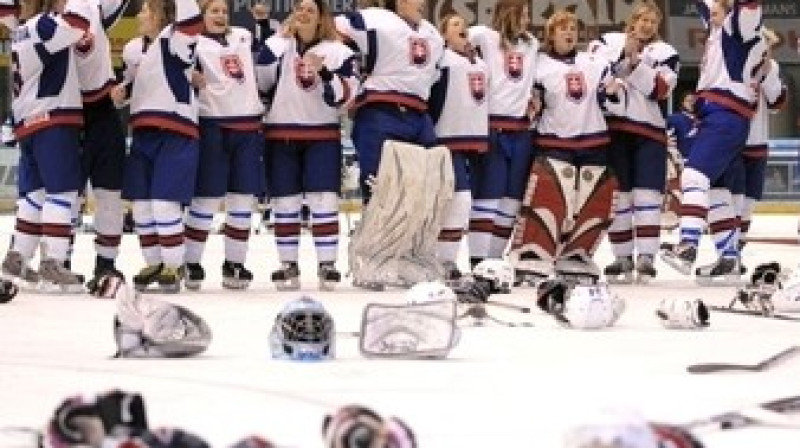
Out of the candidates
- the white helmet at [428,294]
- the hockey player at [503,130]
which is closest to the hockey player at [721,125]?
the hockey player at [503,130]

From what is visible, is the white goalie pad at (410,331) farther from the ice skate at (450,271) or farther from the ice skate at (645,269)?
the ice skate at (645,269)

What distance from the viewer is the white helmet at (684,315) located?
471 cm

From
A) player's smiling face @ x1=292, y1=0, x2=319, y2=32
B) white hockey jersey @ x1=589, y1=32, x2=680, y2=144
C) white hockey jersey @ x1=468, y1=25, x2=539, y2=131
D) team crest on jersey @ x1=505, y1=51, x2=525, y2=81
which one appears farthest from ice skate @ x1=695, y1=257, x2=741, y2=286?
player's smiling face @ x1=292, y1=0, x2=319, y2=32

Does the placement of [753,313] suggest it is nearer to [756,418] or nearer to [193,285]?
[193,285]

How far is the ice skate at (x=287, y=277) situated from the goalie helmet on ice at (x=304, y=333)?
9.69ft

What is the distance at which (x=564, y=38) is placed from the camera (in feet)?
23.5

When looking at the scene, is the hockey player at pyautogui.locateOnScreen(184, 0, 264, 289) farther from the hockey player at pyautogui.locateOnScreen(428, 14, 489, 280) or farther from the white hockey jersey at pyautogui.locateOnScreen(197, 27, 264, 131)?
the hockey player at pyautogui.locateOnScreen(428, 14, 489, 280)

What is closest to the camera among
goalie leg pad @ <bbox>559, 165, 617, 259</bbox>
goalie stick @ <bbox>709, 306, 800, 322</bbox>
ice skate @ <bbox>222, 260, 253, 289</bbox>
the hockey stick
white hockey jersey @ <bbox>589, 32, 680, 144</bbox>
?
the hockey stick

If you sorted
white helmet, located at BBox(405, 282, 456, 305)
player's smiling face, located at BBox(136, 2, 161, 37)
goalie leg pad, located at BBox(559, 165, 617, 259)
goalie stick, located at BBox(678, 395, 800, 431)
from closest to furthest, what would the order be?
goalie stick, located at BBox(678, 395, 800, 431)
white helmet, located at BBox(405, 282, 456, 305)
player's smiling face, located at BBox(136, 2, 161, 37)
goalie leg pad, located at BBox(559, 165, 617, 259)

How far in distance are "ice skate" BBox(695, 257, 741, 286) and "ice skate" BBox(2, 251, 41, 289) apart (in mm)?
2507

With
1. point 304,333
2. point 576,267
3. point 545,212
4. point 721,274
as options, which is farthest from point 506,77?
point 304,333

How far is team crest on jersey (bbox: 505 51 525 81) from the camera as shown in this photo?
7.09 metres

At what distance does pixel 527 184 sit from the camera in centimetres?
707

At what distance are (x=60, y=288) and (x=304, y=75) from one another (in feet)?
3.84
